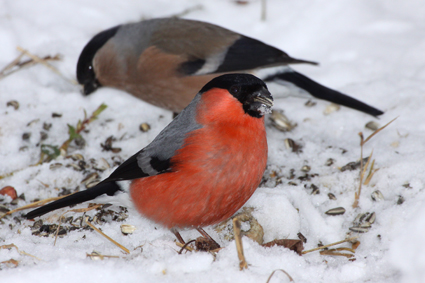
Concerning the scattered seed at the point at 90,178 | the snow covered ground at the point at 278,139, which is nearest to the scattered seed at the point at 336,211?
the snow covered ground at the point at 278,139

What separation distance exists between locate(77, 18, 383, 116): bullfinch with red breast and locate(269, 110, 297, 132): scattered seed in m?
0.20

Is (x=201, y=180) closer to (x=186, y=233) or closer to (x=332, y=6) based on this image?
(x=186, y=233)

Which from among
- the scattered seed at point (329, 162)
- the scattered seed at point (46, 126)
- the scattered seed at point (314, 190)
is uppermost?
the scattered seed at point (46, 126)

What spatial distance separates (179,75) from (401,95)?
190 cm

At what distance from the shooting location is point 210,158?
2344mm

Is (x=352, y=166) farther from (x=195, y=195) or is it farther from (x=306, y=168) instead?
(x=195, y=195)

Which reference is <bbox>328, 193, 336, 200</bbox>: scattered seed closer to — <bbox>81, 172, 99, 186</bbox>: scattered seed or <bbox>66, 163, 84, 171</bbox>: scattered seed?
<bbox>81, 172, 99, 186</bbox>: scattered seed

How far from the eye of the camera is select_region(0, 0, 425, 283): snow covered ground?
6.82 ft

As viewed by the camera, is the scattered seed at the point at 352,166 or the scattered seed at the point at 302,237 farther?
the scattered seed at the point at 352,166

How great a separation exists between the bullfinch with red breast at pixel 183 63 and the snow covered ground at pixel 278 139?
195 millimetres

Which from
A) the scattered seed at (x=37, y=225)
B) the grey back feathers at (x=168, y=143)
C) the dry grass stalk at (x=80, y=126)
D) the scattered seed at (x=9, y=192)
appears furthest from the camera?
the dry grass stalk at (x=80, y=126)

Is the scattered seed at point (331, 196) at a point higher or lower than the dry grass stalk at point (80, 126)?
lower

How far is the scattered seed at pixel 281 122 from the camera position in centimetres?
371

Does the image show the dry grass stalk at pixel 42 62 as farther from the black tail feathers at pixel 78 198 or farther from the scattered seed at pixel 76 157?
the black tail feathers at pixel 78 198
